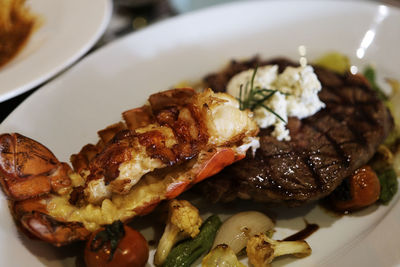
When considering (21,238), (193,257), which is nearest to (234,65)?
(193,257)

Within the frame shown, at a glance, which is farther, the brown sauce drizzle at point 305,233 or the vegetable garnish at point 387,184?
the vegetable garnish at point 387,184

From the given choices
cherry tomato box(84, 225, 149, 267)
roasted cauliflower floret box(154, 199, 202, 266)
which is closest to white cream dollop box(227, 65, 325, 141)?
roasted cauliflower floret box(154, 199, 202, 266)

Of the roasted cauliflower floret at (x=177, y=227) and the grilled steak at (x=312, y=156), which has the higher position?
the grilled steak at (x=312, y=156)

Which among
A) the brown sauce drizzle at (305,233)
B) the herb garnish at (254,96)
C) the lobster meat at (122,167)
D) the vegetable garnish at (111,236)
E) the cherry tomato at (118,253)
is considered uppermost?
the herb garnish at (254,96)

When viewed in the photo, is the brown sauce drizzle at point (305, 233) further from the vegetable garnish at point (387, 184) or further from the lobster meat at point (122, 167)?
the lobster meat at point (122, 167)

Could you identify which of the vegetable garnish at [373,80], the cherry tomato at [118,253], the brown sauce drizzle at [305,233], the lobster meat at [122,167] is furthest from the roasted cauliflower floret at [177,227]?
the vegetable garnish at [373,80]

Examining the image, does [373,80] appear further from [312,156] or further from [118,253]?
[118,253]

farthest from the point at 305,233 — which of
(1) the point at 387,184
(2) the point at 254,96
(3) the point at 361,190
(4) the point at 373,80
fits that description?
(4) the point at 373,80
